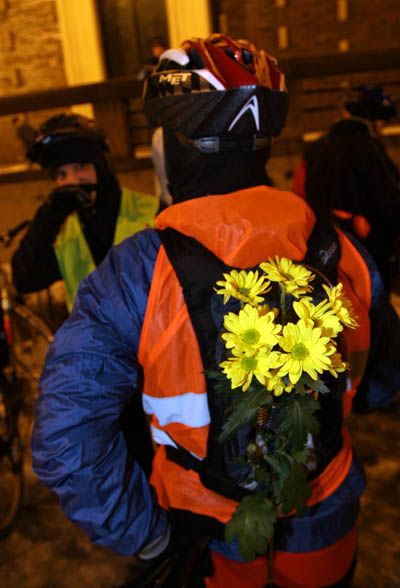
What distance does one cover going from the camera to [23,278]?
2375 mm

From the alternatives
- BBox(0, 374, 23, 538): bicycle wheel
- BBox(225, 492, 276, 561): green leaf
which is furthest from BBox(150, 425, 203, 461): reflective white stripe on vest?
BBox(0, 374, 23, 538): bicycle wheel

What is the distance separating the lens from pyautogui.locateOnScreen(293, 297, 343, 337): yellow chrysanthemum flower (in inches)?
39.0

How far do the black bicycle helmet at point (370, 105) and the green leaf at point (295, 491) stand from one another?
3.03 m

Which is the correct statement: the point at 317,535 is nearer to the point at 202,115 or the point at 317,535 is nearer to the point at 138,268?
the point at 138,268

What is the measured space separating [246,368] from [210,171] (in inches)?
20.4

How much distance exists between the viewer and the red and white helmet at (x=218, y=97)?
121 centimetres

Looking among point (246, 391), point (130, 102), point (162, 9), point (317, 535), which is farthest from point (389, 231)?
point (162, 9)

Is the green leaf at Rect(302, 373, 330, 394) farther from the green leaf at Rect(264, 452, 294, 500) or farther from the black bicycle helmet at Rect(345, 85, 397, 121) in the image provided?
the black bicycle helmet at Rect(345, 85, 397, 121)

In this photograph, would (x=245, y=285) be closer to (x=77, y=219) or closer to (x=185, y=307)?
(x=185, y=307)

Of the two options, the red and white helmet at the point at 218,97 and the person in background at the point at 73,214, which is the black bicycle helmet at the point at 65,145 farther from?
the red and white helmet at the point at 218,97

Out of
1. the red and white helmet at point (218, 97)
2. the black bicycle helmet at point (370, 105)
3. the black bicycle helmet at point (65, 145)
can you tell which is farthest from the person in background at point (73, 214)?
the black bicycle helmet at point (370, 105)

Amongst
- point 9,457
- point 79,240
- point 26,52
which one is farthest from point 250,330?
point 26,52

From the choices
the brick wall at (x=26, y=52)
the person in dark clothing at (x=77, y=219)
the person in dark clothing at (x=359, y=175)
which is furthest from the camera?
the brick wall at (x=26, y=52)

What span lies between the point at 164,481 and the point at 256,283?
629 millimetres
